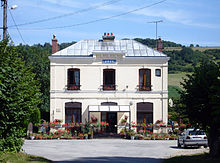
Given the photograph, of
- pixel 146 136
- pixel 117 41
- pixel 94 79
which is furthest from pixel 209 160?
pixel 117 41

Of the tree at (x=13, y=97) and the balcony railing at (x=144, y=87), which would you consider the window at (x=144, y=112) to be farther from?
the tree at (x=13, y=97)

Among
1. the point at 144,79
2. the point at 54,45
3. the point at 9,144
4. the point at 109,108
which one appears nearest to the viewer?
the point at 9,144

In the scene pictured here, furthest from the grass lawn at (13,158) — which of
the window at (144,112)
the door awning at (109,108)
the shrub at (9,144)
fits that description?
the window at (144,112)

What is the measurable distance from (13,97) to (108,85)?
61.7 ft

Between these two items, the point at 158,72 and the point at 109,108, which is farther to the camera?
the point at 158,72

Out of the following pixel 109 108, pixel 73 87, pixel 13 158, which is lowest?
pixel 13 158

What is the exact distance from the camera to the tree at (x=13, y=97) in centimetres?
1405

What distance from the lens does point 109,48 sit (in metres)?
34.1

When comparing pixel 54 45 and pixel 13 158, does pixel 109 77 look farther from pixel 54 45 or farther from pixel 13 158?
pixel 13 158

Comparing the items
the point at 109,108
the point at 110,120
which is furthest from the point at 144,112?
the point at 109,108

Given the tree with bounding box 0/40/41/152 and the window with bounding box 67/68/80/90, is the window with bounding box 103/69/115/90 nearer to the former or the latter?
the window with bounding box 67/68/80/90

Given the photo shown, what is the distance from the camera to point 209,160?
50.5 feet

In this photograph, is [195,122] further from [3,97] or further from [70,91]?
[70,91]

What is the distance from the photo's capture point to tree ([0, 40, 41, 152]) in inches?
553
